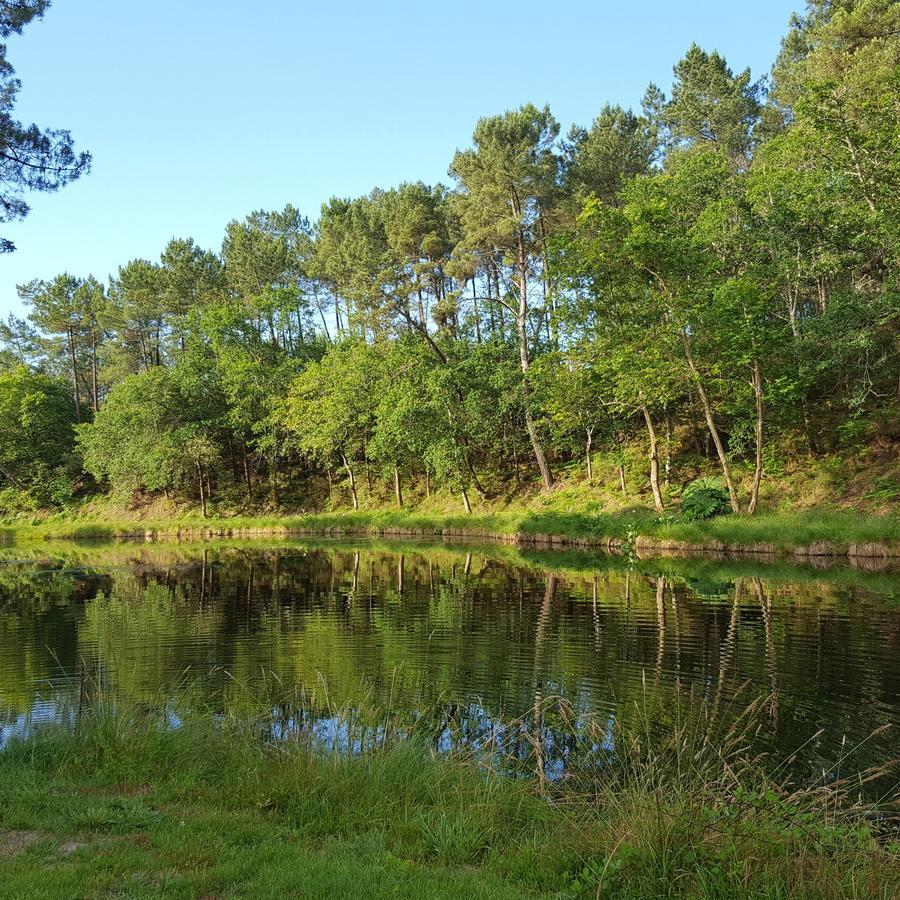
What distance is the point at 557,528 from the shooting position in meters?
37.0

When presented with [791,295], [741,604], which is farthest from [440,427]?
[741,604]

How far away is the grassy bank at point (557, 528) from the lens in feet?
87.8

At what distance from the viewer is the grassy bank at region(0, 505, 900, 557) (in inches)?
1054

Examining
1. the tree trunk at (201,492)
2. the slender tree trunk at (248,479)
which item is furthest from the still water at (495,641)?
the slender tree trunk at (248,479)

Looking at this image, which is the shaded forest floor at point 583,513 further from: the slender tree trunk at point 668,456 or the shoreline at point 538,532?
the slender tree trunk at point 668,456

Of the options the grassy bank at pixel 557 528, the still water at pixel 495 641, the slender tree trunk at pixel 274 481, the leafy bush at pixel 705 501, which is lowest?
the still water at pixel 495 641

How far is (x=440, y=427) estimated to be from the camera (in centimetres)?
4625

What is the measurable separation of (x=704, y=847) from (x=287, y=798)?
373 cm

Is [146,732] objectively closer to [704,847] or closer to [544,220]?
[704,847]

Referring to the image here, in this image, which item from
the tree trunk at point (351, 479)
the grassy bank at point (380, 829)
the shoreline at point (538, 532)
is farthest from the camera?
the tree trunk at point (351, 479)

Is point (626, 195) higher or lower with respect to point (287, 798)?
higher

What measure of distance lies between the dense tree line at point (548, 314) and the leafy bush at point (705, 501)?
832mm

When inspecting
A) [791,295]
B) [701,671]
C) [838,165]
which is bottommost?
[701,671]

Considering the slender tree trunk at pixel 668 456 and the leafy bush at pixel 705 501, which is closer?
the leafy bush at pixel 705 501
